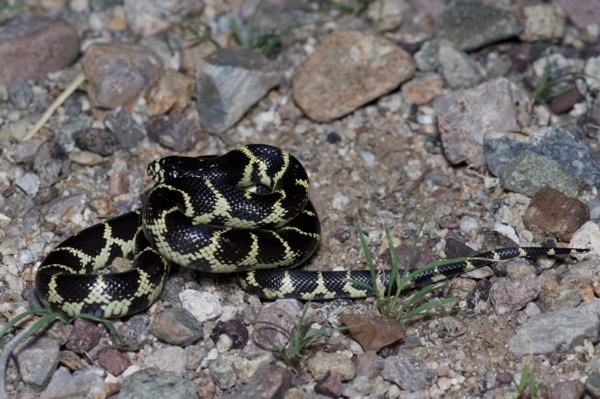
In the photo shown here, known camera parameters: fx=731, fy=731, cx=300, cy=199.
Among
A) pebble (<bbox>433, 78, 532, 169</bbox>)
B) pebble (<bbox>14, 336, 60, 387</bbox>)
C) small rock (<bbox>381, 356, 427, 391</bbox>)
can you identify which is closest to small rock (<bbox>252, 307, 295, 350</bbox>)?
small rock (<bbox>381, 356, 427, 391</bbox>)

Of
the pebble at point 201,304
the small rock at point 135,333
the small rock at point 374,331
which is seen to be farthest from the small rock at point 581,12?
the small rock at point 135,333

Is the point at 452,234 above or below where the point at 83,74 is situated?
below

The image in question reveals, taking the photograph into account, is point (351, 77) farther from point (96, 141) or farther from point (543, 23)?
point (96, 141)

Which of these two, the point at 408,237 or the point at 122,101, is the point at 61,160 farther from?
the point at 408,237

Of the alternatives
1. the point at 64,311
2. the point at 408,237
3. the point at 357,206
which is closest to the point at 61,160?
the point at 64,311

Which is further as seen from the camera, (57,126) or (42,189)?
(57,126)

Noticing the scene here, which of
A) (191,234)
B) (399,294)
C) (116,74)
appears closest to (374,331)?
(399,294)

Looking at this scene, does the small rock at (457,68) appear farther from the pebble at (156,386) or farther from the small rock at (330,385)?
the pebble at (156,386)

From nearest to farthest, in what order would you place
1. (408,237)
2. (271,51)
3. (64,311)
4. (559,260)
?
(64,311), (559,260), (408,237), (271,51)
